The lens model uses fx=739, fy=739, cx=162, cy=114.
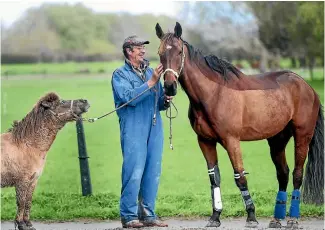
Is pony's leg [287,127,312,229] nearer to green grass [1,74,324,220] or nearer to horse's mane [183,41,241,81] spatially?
green grass [1,74,324,220]

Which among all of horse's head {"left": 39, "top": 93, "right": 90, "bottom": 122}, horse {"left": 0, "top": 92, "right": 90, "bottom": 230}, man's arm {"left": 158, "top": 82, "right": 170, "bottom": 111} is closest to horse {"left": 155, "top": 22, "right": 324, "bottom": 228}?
man's arm {"left": 158, "top": 82, "right": 170, "bottom": 111}

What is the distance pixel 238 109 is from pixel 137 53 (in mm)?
1306

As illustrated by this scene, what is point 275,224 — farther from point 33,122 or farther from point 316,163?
point 33,122

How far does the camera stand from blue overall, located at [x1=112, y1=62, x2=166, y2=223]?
8.29m

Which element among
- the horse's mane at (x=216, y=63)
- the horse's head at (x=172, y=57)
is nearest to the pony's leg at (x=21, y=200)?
the horse's head at (x=172, y=57)

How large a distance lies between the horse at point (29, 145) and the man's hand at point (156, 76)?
743 millimetres

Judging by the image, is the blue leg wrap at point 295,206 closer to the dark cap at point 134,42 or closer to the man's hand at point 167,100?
the man's hand at point 167,100

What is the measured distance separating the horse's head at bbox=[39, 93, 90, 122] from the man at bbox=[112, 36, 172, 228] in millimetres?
511

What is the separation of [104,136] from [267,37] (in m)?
42.0

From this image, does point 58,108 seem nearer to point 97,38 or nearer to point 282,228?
point 282,228

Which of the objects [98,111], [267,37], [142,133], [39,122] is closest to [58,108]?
[39,122]

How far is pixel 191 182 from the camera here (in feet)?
43.3

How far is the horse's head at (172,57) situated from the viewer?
7707mm

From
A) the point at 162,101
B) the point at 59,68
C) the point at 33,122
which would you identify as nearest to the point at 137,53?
the point at 162,101
